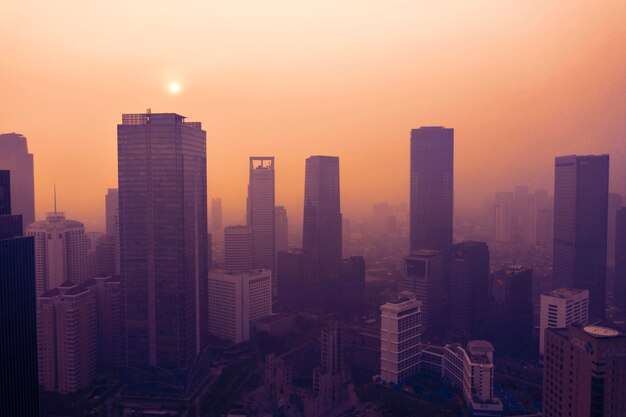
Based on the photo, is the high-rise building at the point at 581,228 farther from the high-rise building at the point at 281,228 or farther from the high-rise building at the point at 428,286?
the high-rise building at the point at 281,228

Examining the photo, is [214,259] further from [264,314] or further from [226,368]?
[226,368]

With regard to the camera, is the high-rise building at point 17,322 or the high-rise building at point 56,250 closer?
the high-rise building at point 17,322

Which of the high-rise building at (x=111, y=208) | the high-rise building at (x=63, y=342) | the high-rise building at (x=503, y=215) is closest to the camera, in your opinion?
the high-rise building at (x=63, y=342)

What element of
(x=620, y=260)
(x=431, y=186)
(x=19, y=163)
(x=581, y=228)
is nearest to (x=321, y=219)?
(x=431, y=186)

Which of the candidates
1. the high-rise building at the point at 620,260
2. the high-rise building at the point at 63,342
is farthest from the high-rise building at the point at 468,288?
the high-rise building at the point at 63,342

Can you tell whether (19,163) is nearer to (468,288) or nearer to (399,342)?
(399,342)

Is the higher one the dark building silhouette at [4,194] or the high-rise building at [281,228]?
the dark building silhouette at [4,194]

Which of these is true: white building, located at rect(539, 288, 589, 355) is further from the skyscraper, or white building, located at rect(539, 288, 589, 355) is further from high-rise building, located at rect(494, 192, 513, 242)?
the skyscraper
